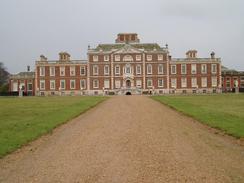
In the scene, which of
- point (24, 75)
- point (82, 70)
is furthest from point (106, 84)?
point (24, 75)

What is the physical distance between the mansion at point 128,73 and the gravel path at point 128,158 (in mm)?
60048

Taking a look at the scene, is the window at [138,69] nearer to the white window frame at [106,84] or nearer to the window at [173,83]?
the white window frame at [106,84]

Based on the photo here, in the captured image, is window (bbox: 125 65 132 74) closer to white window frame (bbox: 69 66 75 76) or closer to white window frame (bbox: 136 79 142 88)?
white window frame (bbox: 136 79 142 88)

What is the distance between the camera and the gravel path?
20.1 feet

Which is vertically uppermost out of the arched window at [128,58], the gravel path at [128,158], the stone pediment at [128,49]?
the stone pediment at [128,49]

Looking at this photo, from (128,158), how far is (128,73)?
213ft

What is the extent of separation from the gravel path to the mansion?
197ft

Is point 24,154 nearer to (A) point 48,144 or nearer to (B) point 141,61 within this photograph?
(A) point 48,144

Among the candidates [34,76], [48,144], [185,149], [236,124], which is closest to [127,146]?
[185,149]

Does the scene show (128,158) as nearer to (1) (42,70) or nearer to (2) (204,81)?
(2) (204,81)

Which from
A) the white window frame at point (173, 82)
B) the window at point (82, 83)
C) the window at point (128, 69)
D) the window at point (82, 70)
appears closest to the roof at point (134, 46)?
the window at point (128, 69)

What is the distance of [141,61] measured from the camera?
238ft

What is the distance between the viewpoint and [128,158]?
24.8ft

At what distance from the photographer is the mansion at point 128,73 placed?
7244 centimetres
